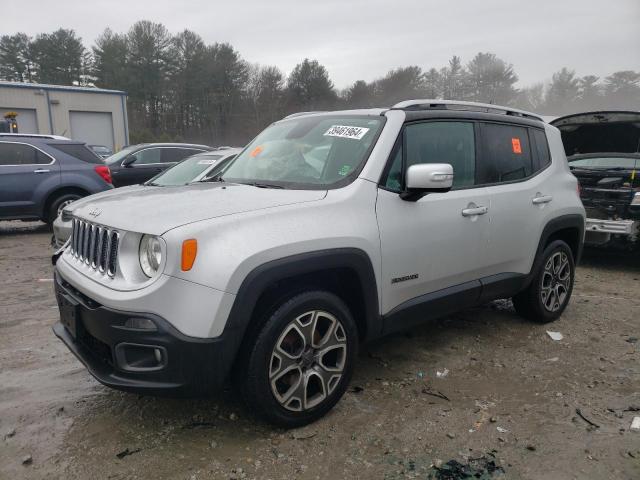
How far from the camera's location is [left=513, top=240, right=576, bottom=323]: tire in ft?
14.1

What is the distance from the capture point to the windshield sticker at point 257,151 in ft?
12.3

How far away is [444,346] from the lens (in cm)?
397

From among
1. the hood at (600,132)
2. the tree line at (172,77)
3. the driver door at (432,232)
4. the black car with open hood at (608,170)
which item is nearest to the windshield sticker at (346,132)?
the driver door at (432,232)

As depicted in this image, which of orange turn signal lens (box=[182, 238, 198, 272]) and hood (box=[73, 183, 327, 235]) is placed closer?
orange turn signal lens (box=[182, 238, 198, 272])

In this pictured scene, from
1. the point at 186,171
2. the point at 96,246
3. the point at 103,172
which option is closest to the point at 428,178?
the point at 96,246

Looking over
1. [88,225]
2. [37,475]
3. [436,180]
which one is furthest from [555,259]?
[37,475]

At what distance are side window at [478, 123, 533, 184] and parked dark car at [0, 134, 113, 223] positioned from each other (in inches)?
290

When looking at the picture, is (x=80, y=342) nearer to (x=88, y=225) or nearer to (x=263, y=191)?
(x=88, y=225)

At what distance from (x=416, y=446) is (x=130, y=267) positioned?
1.78 meters

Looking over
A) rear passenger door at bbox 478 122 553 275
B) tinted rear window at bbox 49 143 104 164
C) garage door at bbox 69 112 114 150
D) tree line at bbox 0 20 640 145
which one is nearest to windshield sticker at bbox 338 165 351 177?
rear passenger door at bbox 478 122 553 275

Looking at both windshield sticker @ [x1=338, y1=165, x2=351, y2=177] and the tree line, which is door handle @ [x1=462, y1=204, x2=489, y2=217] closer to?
windshield sticker @ [x1=338, y1=165, x2=351, y2=177]

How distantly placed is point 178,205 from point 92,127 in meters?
34.4

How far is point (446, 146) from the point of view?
3.52 meters

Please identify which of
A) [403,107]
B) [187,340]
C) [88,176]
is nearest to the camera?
[187,340]
